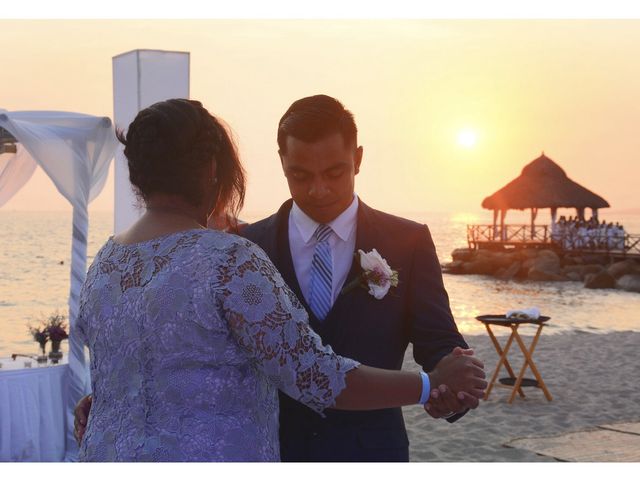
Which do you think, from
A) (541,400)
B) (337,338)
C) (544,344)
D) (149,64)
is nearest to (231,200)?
(337,338)

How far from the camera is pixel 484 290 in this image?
37.4 metres

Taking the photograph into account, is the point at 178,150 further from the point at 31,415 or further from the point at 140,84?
the point at 31,415

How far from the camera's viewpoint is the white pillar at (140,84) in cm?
615

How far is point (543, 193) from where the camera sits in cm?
4834

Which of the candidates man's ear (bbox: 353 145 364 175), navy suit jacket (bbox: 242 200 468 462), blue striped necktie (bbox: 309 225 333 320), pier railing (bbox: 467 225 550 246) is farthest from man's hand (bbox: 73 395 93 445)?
pier railing (bbox: 467 225 550 246)

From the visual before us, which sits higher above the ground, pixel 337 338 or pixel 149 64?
pixel 149 64

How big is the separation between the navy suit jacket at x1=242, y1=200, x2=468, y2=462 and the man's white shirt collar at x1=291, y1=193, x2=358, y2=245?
8 cm

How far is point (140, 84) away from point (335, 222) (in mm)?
3784

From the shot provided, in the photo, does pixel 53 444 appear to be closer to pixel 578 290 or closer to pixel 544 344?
pixel 544 344

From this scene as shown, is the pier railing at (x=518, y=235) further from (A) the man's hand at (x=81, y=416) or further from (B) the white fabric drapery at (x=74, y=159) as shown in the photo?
(A) the man's hand at (x=81, y=416)

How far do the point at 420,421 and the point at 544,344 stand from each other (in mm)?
7427

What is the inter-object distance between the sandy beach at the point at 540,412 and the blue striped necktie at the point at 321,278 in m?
5.14

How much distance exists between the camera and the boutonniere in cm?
249

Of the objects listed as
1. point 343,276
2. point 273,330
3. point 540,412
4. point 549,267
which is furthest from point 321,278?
point 549,267
